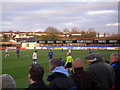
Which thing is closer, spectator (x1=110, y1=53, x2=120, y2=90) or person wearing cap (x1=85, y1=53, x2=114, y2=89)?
person wearing cap (x1=85, y1=53, x2=114, y2=89)

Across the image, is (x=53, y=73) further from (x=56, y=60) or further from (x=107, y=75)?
(x=107, y=75)

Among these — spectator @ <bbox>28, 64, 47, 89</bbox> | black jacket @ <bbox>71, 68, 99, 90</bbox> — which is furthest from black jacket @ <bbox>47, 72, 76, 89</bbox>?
spectator @ <bbox>28, 64, 47, 89</bbox>

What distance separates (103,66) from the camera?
494 cm

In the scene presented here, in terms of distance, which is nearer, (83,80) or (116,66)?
(83,80)

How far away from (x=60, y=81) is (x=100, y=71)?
134cm

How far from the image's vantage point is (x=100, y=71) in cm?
485

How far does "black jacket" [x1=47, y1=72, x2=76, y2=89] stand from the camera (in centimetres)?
385

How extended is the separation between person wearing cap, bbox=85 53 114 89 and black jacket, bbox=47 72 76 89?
934mm

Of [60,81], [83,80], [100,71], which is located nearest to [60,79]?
[60,81]

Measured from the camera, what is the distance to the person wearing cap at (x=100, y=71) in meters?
4.79

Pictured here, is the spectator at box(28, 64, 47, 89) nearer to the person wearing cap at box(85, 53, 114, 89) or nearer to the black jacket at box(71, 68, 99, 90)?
the black jacket at box(71, 68, 99, 90)

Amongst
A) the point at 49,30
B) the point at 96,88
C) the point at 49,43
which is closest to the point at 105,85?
the point at 96,88

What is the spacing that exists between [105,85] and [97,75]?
1.07 feet

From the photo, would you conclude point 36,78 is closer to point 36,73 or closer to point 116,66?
point 36,73
